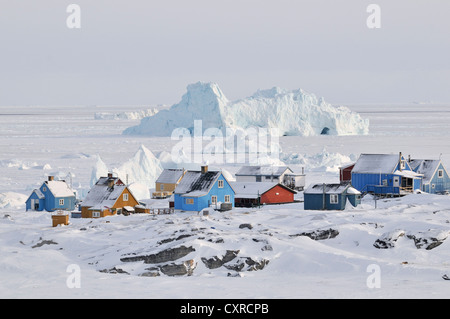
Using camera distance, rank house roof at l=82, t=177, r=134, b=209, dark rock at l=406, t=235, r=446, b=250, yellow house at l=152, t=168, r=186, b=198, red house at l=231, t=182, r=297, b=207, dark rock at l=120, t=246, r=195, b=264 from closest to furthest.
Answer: dark rock at l=120, t=246, r=195, b=264
dark rock at l=406, t=235, r=446, b=250
house roof at l=82, t=177, r=134, b=209
red house at l=231, t=182, r=297, b=207
yellow house at l=152, t=168, r=186, b=198

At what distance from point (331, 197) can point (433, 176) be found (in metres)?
12.1

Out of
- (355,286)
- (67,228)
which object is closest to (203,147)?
(67,228)

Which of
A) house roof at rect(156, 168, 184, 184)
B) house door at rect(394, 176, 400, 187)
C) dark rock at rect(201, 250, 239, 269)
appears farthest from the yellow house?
dark rock at rect(201, 250, 239, 269)

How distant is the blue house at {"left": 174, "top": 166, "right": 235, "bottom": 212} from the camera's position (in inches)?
1828

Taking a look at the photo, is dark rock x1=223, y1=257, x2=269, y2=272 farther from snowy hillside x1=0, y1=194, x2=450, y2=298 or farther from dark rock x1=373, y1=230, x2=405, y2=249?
dark rock x1=373, y1=230, x2=405, y2=249

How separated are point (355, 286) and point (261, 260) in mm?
5179

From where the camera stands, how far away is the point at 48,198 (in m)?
50.7

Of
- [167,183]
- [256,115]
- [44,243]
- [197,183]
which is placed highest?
[256,115]

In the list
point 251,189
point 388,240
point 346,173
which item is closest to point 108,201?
point 251,189

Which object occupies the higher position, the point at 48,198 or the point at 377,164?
the point at 377,164

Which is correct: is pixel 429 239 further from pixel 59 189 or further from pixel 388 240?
pixel 59 189

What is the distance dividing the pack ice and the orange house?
6649 cm

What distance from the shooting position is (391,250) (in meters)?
31.1

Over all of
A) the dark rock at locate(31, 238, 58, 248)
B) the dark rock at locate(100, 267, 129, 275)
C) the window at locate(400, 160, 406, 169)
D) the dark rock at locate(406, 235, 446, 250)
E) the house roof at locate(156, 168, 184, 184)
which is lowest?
the dark rock at locate(100, 267, 129, 275)
